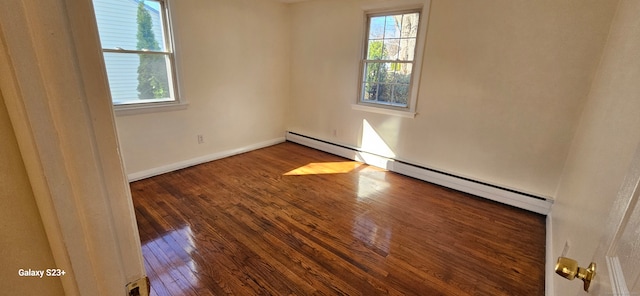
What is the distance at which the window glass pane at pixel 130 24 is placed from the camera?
8.53 ft

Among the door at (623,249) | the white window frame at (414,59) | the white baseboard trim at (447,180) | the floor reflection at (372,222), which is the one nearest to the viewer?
the door at (623,249)

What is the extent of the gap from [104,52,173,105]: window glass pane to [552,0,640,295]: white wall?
377 cm

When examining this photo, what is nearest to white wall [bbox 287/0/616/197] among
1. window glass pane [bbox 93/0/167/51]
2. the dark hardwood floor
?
the dark hardwood floor

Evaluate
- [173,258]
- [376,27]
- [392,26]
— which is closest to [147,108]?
[173,258]

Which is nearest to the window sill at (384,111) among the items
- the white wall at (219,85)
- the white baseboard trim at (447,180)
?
the white baseboard trim at (447,180)

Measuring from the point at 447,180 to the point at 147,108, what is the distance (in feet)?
11.8

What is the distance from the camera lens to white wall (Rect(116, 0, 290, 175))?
314 centimetres

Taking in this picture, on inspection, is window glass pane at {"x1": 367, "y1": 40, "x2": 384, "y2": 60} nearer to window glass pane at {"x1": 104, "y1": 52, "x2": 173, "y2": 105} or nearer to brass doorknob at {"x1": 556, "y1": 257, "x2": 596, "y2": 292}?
window glass pane at {"x1": 104, "y1": 52, "x2": 173, "y2": 105}

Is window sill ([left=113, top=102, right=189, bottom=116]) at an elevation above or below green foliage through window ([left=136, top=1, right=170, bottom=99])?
below

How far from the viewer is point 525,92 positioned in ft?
8.55

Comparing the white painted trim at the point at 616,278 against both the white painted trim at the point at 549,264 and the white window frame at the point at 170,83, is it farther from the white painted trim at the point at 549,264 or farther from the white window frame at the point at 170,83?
the white window frame at the point at 170,83

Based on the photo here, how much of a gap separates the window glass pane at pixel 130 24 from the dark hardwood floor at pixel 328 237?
1.51 metres

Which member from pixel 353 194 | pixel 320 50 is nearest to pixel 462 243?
pixel 353 194

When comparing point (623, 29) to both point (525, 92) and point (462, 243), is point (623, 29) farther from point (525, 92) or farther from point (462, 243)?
point (462, 243)
